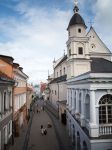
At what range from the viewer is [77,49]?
31641 mm

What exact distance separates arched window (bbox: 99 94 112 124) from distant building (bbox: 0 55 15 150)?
8397mm

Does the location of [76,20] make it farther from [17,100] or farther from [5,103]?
[5,103]

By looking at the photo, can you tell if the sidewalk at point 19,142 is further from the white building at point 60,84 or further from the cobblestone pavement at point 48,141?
the white building at point 60,84

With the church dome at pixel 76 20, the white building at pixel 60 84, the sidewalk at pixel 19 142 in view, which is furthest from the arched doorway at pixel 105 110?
the white building at pixel 60 84

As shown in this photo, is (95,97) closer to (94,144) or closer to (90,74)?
(90,74)

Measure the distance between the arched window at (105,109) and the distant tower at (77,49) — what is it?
572 inches

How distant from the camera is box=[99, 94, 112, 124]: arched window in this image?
16.6 meters

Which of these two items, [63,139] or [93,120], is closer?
[93,120]

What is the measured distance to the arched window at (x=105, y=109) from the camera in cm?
1659

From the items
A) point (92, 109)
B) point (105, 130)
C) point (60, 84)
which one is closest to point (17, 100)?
point (92, 109)

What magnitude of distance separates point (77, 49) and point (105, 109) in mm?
16290

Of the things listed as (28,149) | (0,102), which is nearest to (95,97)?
(0,102)

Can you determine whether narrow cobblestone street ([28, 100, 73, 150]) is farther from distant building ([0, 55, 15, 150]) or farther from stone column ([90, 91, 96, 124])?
stone column ([90, 91, 96, 124])

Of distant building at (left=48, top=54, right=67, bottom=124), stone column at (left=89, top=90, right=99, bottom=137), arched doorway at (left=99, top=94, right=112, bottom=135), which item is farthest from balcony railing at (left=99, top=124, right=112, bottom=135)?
distant building at (left=48, top=54, right=67, bottom=124)
